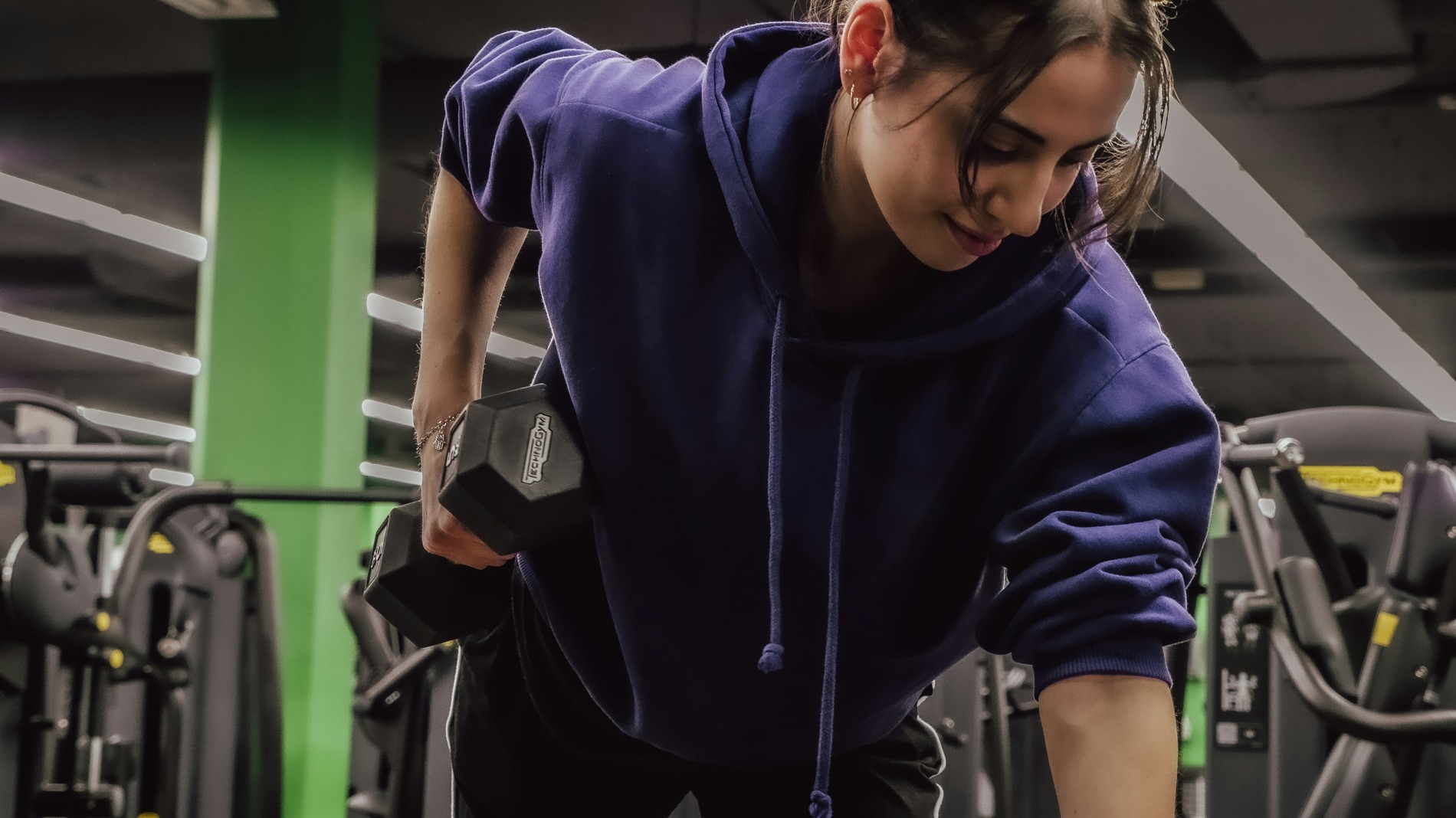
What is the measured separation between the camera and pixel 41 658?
4160 millimetres

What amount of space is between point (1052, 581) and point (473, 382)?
66cm

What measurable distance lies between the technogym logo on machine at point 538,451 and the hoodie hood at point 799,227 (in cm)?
23

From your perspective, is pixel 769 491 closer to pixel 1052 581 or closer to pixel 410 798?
pixel 1052 581

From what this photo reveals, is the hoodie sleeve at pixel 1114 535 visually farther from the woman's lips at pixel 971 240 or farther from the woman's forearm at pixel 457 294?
the woman's forearm at pixel 457 294

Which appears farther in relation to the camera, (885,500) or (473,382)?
(473,382)

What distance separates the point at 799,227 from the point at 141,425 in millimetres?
14662

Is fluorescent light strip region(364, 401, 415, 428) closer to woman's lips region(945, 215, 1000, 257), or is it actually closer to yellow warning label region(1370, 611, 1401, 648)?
yellow warning label region(1370, 611, 1401, 648)

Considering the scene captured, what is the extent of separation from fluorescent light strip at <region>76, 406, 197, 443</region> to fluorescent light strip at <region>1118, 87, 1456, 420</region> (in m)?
10.5

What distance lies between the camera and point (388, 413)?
43.8 feet

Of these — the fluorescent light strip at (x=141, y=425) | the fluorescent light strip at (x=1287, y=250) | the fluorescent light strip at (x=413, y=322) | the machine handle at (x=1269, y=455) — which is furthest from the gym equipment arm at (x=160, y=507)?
the fluorescent light strip at (x=141, y=425)

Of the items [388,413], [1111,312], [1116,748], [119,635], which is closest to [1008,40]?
[1111,312]

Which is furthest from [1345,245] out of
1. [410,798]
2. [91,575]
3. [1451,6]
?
[91,575]

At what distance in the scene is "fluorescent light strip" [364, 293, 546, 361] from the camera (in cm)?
948

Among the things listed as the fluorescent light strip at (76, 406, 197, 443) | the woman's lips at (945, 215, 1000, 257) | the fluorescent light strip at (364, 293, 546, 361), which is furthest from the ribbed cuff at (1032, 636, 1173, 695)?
the fluorescent light strip at (76, 406, 197, 443)
